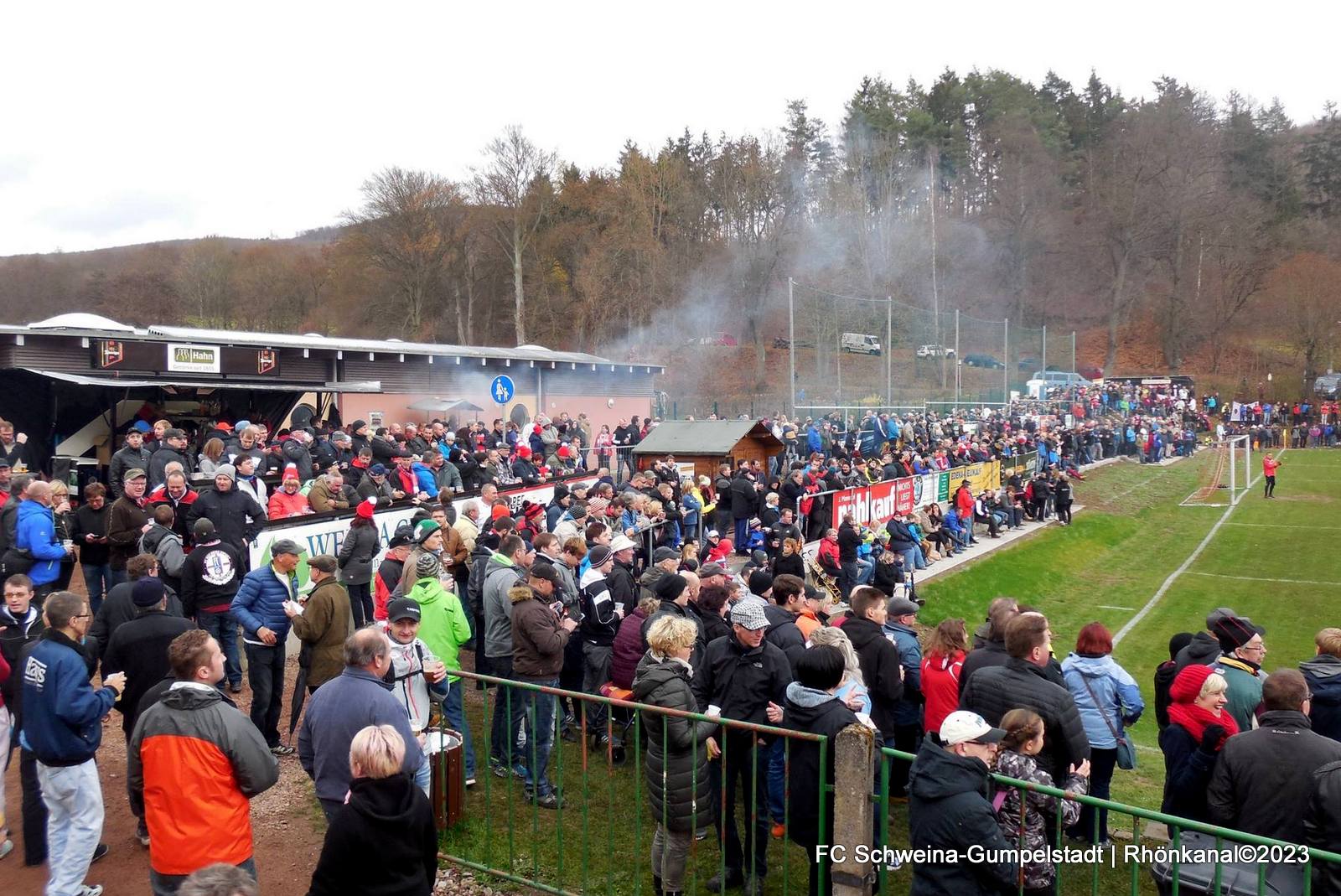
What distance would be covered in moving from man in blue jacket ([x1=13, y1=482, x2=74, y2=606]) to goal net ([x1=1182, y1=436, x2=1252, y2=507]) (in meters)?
32.0

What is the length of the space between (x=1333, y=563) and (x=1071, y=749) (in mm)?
20899

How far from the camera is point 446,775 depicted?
19.0 ft

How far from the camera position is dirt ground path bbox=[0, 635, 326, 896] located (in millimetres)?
5395

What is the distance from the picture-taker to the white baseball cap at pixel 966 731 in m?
3.84

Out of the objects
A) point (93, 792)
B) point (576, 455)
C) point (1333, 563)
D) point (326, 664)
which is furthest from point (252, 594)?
point (1333, 563)

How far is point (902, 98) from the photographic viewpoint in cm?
6400

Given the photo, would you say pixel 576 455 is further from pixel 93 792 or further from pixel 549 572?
pixel 93 792

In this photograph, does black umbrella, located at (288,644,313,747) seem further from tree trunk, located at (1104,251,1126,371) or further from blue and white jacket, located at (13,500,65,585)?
tree trunk, located at (1104,251,1126,371)

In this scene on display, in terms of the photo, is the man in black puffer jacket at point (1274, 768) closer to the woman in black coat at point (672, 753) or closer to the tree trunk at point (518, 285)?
the woman in black coat at point (672, 753)

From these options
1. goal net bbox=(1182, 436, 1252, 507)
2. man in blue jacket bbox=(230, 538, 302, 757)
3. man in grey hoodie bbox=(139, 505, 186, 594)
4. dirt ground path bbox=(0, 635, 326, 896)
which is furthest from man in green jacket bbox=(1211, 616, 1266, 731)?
goal net bbox=(1182, 436, 1252, 507)

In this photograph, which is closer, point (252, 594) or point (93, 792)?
point (93, 792)

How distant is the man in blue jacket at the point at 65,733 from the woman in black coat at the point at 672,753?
Answer: 287 cm

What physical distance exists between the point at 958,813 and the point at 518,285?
163 feet

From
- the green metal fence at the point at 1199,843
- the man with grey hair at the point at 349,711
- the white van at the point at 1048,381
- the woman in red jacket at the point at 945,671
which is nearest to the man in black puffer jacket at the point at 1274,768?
the green metal fence at the point at 1199,843
